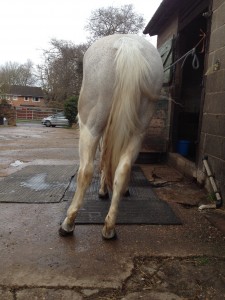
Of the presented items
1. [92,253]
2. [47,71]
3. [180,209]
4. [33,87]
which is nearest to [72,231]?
[92,253]

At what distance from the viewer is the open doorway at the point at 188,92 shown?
Result: 5520mm

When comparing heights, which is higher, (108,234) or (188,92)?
(188,92)

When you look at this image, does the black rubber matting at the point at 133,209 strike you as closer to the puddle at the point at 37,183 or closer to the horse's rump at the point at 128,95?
the puddle at the point at 37,183

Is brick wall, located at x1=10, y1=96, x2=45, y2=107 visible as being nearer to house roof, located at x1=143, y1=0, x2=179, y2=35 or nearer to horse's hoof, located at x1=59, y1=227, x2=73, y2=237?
house roof, located at x1=143, y1=0, x2=179, y2=35

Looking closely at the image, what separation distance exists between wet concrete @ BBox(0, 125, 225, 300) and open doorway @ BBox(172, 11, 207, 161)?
9.69 ft

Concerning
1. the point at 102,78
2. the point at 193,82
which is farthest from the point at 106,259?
the point at 193,82

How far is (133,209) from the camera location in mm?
3086

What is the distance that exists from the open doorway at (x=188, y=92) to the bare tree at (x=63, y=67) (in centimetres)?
2266

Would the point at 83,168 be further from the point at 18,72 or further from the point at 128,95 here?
the point at 18,72

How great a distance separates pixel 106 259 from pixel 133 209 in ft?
3.59

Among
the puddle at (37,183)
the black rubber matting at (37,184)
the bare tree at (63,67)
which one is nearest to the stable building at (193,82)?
the black rubber matting at (37,184)

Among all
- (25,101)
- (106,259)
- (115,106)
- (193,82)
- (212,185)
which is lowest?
(106,259)

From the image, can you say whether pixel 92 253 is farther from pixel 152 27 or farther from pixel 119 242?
pixel 152 27

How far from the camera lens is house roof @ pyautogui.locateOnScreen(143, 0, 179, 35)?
205 inches
